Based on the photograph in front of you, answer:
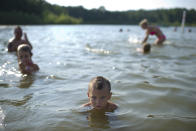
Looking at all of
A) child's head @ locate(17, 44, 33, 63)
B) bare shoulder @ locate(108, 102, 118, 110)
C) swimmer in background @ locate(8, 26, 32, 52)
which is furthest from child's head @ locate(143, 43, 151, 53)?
bare shoulder @ locate(108, 102, 118, 110)

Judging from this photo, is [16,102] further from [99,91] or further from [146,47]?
[146,47]

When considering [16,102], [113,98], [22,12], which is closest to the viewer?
[16,102]

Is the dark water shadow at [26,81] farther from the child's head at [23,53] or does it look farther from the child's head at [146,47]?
the child's head at [146,47]

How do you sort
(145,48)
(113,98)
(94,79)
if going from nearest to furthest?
(94,79), (113,98), (145,48)

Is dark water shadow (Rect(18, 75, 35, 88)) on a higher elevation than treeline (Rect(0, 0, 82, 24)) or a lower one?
lower

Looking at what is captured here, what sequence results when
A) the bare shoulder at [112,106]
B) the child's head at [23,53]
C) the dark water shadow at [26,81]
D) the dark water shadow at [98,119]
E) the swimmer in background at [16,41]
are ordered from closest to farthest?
the dark water shadow at [98,119] → the bare shoulder at [112,106] → the dark water shadow at [26,81] → the child's head at [23,53] → the swimmer in background at [16,41]

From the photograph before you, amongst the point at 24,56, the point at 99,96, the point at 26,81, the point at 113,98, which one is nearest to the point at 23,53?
the point at 24,56

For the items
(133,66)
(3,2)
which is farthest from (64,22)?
(133,66)

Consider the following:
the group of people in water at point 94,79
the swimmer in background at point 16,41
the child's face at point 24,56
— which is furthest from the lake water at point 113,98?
the swimmer in background at point 16,41

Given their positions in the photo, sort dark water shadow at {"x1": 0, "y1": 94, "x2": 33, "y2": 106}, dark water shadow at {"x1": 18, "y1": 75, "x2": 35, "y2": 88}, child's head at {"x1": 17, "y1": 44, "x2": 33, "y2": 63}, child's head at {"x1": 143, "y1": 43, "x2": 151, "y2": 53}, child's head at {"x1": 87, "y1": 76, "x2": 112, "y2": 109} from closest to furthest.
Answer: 1. child's head at {"x1": 87, "y1": 76, "x2": 112, "y2": 109}
2. dark water shadow at {"x1": 0, "y1": 94, "x2": 33, "y2": 106}
3. dark water shadow at {"x1": 18, "y1": 75, "x2": 35, "y2": 88}
4. child's head at {"x1": 17, "y1": 44, "x2": 33, "y2": 63}
5. child's head at {"x1": 143, "y1": 43, "x2": 151, "y2": 53}

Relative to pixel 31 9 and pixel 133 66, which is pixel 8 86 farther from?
pixel 31 9

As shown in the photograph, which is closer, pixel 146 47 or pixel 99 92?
pixel 99 92

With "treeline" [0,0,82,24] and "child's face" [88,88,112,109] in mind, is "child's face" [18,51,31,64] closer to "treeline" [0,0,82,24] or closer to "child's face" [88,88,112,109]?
"child's face" [88,88,112,109]

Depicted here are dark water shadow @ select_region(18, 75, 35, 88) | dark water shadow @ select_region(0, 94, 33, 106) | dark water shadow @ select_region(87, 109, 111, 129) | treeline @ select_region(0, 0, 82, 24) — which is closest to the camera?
dark water shadow @ select_region(87, 109, 111, 129)
